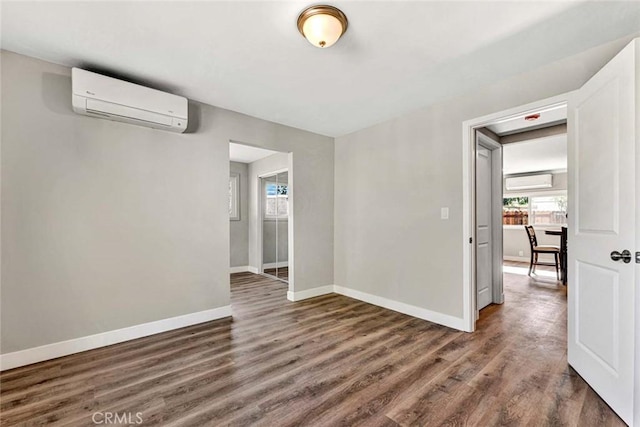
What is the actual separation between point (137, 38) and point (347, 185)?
3.00 metres

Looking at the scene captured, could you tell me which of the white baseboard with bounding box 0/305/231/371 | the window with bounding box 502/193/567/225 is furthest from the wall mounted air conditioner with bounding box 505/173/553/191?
the white baseboard with bounding box 0/305/231/371

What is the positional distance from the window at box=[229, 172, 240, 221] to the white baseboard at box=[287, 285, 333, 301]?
106 inches

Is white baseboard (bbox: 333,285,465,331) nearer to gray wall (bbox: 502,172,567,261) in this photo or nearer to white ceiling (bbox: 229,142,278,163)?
white ceiling (bbox: 229,142,278,163)

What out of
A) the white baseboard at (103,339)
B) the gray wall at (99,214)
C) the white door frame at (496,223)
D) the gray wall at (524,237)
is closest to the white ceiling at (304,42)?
the gray wall at (99,214)

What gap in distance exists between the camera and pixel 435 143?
3156 mm

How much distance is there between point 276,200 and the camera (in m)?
5.77

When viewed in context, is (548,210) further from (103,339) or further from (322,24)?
(103,339)

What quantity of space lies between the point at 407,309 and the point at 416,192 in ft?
4.69

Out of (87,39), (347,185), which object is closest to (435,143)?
(347,185)

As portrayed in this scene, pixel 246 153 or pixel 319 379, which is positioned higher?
pixel 246 153

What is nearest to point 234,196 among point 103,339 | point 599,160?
point 103,339

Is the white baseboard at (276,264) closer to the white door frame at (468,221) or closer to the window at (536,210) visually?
the white door frame at (468,221)

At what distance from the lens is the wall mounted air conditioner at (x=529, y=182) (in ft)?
23.9

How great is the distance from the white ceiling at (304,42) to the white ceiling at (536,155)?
7.33ft
